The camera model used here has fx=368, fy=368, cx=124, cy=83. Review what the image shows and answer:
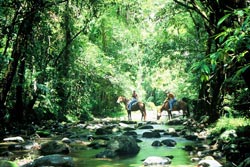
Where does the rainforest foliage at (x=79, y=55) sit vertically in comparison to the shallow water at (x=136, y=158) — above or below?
above

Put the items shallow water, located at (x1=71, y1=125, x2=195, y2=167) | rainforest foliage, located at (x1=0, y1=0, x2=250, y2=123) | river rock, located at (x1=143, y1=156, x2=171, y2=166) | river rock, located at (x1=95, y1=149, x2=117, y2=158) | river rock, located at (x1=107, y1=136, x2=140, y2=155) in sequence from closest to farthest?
1. river rock, located at (x1=143, y1=156, x2=171, y2=166)
2. shallow water, located at (x1=71, y1=125, x2=195, y2=167)
3. river rock, located at (x1=95, y1=149, x2=117, y2=158)
4. river rock, located at (x1=107, y1=136, x2=140, y2=155)
5. rainforest foliage, located at (x1=0, y1=0, x2=250, y2=123)

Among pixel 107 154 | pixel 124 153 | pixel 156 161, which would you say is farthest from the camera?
pixel 124 153

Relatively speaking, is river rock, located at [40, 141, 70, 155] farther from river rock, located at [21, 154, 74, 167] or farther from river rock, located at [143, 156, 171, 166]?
river rock, located at [143, 156, 171, 166]

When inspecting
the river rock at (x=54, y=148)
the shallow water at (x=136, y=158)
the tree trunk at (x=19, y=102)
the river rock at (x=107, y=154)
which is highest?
the tree trunk at (x=19, y=102)

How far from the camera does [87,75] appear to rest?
22391 millimetres

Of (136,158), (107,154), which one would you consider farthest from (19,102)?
(136,158)

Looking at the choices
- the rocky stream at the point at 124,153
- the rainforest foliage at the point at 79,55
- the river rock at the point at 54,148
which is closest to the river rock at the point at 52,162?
the rocky stream at the point at 124,153

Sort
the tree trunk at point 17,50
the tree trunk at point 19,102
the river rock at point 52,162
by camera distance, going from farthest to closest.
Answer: the tree trunk at point 19,102
the tree trunk at point 17,50
the river rock at point 52,162

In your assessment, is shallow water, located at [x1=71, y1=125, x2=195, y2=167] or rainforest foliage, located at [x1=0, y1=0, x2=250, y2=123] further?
rainforest foliage, located at [x1=0, y1=0, x2=250, y2=123]

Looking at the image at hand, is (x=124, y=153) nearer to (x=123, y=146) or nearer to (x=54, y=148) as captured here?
(x=123, y=146)

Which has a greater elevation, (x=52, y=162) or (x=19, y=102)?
(x=19, y=102)

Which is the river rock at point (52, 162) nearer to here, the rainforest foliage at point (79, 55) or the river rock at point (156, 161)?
the river rock at point (156, 161)

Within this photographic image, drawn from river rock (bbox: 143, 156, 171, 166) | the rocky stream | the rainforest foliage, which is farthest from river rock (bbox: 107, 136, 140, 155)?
the rainforest foliage

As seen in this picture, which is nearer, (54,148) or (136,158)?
(136,158)
